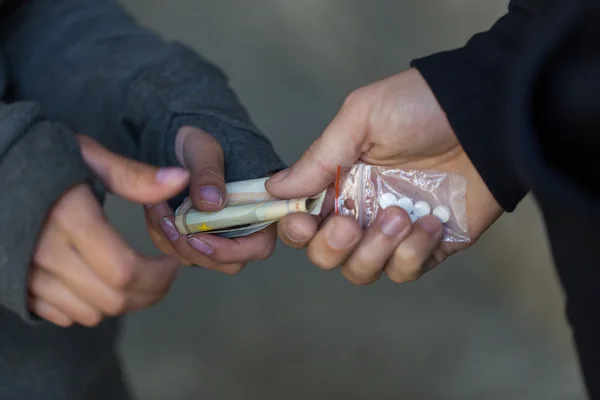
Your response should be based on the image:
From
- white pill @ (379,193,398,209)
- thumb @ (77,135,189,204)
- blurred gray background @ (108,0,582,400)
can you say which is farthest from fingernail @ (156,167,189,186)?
blurred gray background @ (108,0,582,400)

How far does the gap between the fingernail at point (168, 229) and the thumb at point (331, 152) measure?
102mm

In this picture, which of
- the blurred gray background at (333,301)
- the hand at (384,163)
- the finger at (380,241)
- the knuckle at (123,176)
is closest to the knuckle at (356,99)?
the hand at (384,163)

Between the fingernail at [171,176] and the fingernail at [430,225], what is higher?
the fingernail at [171,176]

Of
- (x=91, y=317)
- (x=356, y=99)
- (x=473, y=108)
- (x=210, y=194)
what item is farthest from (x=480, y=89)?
(x=91, y=317)

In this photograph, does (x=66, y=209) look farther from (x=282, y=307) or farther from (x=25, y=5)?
(x=282, y=307)

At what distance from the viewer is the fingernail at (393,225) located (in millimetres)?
550

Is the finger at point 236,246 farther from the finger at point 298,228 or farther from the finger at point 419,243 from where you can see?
the finger at point 419,243

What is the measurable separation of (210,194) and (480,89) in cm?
23

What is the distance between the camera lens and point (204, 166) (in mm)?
545

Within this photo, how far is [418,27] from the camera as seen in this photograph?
1.31m

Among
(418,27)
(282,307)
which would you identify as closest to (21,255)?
(282,307)

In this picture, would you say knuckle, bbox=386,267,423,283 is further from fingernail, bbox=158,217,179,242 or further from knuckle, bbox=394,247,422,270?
fingernail, bbox=158,217,179,242

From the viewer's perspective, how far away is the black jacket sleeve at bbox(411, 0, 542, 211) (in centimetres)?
48

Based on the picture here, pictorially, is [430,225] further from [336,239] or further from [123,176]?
[123,176]
